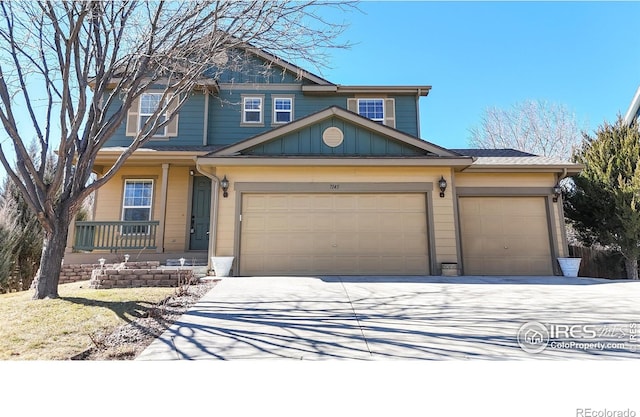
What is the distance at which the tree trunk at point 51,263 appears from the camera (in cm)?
526

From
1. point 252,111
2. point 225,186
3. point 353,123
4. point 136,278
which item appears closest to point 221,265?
point 136,278

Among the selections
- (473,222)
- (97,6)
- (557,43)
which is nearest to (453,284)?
(473,222)

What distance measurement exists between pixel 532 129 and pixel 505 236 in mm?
16236

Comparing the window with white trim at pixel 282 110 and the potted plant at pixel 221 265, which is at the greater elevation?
the window with white trim at pixel 282 110

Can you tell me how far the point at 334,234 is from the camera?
333 inches

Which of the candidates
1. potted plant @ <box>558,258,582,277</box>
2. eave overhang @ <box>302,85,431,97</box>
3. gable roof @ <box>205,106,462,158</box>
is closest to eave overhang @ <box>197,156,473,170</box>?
gable roof @ <box>205,106,462,158</box>

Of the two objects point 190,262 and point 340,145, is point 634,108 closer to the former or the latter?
point 340,145

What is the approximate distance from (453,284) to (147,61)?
296 inches

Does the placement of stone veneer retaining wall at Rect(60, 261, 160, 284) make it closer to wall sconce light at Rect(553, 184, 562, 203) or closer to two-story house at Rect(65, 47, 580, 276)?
two-story house at Rect(65, 47, 580, 276)

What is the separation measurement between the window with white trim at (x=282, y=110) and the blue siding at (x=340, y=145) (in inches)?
137

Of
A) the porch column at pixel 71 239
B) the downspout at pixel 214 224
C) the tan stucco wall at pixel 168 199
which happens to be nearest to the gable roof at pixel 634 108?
the downspout at pixel 214 224

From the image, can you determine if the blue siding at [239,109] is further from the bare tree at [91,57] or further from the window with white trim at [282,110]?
the bare tree at [91,57]

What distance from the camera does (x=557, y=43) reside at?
37.7ft
